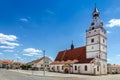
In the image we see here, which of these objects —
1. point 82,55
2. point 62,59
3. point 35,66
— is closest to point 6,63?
point 35,66

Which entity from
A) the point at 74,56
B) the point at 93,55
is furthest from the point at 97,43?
the point at 74,56

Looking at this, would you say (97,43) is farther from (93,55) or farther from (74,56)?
(74,56)

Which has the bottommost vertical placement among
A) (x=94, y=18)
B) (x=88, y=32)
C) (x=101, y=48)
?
(x=101, y=48)

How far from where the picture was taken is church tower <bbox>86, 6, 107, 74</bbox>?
4784 cm

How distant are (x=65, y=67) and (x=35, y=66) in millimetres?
30435

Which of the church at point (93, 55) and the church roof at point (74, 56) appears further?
the church roof at point (74, 56)

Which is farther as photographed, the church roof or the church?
the church roof

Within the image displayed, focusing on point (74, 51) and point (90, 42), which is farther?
point (74, 51)

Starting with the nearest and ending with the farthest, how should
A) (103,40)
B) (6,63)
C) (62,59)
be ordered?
(103,40) < (62,59) < (6,63)

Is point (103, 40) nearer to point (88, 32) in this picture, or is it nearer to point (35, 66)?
point (88, 32)

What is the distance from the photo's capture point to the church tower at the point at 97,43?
157 ft

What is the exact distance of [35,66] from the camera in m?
82.9

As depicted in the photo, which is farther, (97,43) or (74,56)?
(74,56)

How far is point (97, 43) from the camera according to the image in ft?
158
